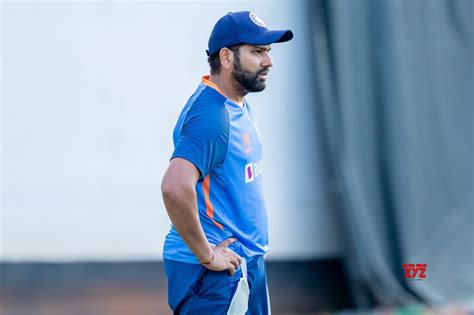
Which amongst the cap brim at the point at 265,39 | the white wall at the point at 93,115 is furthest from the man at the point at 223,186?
the white wall at the point at 93,115

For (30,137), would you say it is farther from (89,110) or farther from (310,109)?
(310,109)

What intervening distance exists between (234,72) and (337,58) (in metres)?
2.71

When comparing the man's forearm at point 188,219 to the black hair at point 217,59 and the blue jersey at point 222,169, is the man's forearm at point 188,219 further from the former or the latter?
the black hair at point 217,59

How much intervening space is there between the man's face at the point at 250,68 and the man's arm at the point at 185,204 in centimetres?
44

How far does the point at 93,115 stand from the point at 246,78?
2602mm

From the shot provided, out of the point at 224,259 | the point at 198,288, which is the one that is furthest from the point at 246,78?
the point at 198,288

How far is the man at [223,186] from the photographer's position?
306 centimetres

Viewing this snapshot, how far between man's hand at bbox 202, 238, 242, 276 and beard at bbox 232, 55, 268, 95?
564 millimetres

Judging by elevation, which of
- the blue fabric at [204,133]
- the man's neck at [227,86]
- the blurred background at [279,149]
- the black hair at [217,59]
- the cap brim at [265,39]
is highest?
the cap brim at [265,39]

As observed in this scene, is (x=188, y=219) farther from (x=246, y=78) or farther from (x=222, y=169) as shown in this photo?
(x=246, y=78)

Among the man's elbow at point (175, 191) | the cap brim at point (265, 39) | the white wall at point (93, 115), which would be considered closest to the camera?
the man's elbow at point (175, 191)

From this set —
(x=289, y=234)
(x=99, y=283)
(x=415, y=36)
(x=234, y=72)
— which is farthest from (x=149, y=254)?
(x=234, y=72)

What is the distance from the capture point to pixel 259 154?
3404 millimetres

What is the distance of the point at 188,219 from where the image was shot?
3.02m
